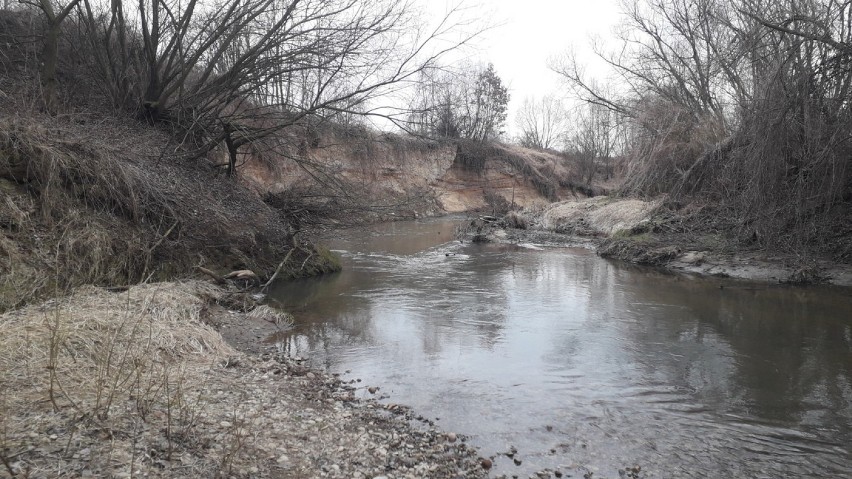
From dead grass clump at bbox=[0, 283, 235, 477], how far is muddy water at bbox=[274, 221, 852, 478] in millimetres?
1891

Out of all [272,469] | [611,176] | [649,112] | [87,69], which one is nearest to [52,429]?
[272,469]

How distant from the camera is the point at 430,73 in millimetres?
10148

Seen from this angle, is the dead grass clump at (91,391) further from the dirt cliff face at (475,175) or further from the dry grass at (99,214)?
the dirt cliff face at (475,175)

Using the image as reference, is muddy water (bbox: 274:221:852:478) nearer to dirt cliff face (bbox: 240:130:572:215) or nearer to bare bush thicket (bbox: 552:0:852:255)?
bare bush thicket (bbox: 552:0:852:255)

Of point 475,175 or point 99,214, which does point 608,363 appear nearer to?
point 99,214

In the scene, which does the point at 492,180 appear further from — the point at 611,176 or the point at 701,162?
the point at 701,162

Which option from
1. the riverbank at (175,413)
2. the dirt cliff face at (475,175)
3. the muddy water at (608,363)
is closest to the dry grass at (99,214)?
the riverbank at (175,413)

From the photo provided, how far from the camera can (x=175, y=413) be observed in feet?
11.6

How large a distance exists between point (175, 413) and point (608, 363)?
478 cm

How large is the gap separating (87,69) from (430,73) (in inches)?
322

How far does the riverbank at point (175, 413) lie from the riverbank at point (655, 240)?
10.6 m

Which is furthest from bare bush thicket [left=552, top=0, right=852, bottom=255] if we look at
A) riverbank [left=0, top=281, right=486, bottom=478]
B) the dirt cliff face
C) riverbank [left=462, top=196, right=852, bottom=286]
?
the dirt cliff face

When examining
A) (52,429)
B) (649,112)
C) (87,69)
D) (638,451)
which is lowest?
(638,451)

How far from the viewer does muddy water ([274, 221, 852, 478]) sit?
4109mm
